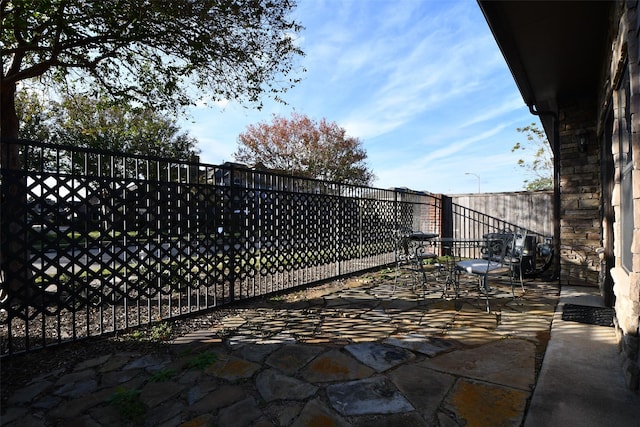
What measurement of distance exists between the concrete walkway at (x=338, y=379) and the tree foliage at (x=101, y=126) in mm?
4442

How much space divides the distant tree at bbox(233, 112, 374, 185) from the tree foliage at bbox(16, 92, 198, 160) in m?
3.83

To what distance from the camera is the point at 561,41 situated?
10.7 ft

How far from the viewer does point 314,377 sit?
7.30 ft

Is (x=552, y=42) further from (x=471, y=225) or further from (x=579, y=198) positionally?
(x=471, y=225)

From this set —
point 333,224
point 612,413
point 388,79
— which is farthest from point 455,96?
point 612,413

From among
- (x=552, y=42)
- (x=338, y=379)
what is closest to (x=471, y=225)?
(x=552, y=42)

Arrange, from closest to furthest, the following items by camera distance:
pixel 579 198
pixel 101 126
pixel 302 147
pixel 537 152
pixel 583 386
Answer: pixel 583 386
pixel 579 198
pixel 101 126
pixel 537 152
pixel 302 147

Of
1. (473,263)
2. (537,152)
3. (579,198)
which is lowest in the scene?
(473,263)

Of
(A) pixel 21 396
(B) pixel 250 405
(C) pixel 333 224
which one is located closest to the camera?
(B) pixel 250 405

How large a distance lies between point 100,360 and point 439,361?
2698mm

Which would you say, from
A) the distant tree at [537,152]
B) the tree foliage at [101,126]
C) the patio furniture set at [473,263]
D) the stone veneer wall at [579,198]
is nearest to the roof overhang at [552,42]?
the stone veneer wall at [579,198]

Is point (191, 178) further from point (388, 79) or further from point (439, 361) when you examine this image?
point (388, 79)

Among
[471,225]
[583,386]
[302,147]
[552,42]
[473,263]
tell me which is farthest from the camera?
[302,147]

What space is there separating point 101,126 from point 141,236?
4067mm
